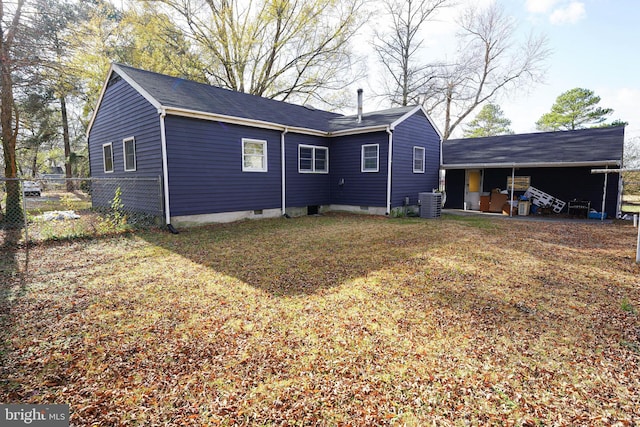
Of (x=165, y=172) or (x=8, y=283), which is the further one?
(x=165, y=172)

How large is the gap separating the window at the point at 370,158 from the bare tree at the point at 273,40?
413 inches

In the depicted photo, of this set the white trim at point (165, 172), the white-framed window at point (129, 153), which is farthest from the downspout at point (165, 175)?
the white-framed window at point (129, 153)

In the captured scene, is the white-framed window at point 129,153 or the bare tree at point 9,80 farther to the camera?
the white-framed window at point 129,153

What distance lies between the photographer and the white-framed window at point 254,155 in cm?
1011

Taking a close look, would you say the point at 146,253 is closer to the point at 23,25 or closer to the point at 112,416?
the point at 112,416

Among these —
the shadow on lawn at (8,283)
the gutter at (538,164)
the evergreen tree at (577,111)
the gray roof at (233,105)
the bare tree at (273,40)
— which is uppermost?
the bare tree at (273,40)

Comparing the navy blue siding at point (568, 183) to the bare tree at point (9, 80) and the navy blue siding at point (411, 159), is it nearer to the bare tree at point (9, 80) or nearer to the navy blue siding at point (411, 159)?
the navy blue siding at point (411, 159)

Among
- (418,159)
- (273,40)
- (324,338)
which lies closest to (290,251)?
(324,338)

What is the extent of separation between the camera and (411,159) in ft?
41.7

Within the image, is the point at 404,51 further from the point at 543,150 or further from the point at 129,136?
the point at 129,136

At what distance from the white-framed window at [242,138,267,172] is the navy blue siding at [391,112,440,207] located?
185 inches

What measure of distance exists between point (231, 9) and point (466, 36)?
1588cm

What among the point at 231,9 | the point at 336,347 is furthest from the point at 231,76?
the point at 336,347

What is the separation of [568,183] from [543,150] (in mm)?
1640
